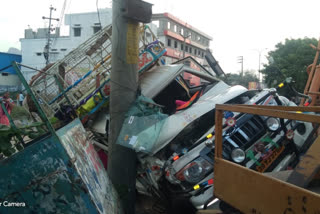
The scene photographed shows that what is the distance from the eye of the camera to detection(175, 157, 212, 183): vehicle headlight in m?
3.29

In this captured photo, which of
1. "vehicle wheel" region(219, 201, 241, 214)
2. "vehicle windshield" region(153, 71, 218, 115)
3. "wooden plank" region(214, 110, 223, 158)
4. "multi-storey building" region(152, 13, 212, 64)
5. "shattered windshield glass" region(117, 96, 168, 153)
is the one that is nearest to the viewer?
"vehicle wheel" region(219, 201, 241, 214)

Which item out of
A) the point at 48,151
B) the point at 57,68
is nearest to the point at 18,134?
the point at 48,151

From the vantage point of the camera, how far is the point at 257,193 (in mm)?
2168

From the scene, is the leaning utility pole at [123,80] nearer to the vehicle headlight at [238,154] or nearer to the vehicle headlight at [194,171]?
the vehicle headlight at [194,171]

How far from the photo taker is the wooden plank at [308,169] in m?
2.15

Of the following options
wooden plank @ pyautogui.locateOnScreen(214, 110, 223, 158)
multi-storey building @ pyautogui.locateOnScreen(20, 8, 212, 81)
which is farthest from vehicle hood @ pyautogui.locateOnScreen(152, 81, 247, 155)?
multi-storey building @ pyautogui.locateOnScreen(20, 8, 212, 81)

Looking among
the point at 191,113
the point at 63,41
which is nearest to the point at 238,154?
the point at 191,113

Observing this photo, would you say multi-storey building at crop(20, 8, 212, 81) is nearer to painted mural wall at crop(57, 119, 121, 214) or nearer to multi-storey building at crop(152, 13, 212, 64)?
multi-storey building at crop(152, 13, 212, 64)

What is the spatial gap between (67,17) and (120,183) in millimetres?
34984

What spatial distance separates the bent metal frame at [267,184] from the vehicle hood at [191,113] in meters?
1.09

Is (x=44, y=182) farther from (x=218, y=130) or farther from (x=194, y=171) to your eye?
(x=194, y=171)

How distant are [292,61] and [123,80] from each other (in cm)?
2164

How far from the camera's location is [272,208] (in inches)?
80.0

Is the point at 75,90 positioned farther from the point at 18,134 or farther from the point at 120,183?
the point at 18,134
